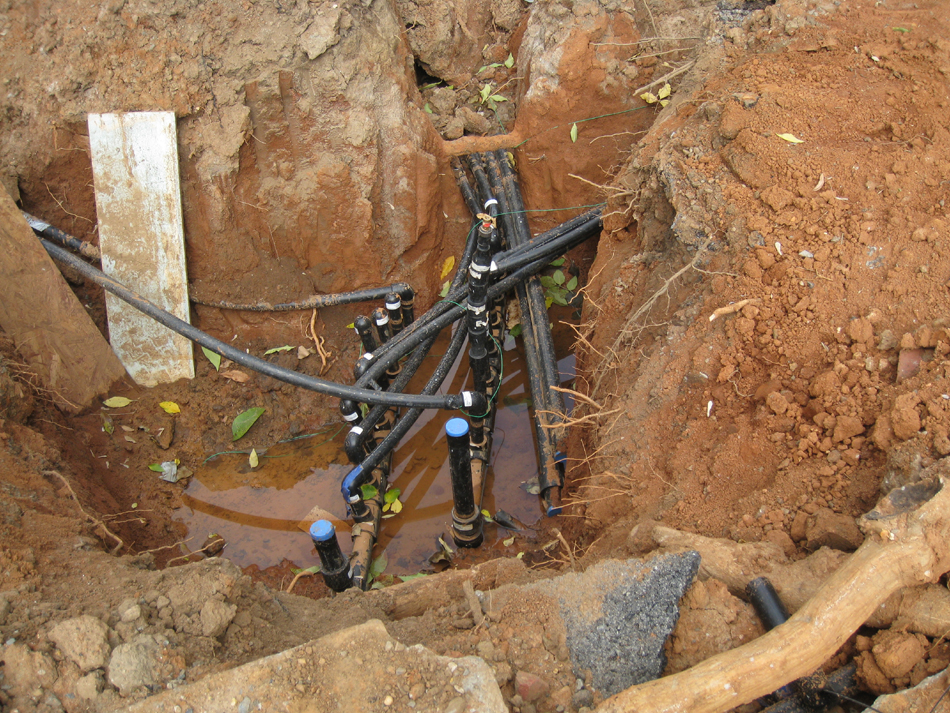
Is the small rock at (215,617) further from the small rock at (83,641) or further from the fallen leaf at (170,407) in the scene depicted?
the fallen leaf at (170,407)

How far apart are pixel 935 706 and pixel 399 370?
10.6 feet

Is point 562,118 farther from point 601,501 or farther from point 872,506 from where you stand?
point 872,506

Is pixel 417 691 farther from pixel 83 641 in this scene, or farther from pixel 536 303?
pixel 536 303

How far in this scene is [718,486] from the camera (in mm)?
2516

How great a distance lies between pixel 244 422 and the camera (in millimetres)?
4227

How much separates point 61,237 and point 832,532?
4.55m

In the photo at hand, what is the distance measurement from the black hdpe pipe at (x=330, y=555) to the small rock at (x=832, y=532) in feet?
6.85

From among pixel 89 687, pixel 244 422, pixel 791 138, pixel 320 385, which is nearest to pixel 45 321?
pixel 244 422

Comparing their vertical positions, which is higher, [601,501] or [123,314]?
[123,314]

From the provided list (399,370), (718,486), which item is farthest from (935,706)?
(399,370)

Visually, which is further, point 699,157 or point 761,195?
point 699,157

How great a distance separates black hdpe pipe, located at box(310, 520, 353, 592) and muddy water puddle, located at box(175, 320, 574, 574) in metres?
0.56

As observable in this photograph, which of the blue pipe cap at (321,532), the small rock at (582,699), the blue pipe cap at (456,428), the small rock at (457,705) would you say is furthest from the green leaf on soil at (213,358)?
the small rock at (582,699)

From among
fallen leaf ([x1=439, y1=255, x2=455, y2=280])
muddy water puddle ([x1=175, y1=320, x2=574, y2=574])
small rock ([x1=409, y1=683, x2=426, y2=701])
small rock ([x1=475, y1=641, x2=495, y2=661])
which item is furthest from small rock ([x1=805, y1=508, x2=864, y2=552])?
fallen leaf ([x1=439, y1=255, x2=455, y2=280])
